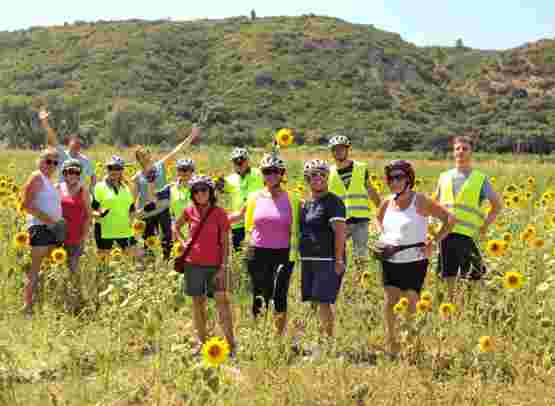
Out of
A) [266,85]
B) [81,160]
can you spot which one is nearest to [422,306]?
[81,160]

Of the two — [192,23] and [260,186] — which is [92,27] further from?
[260,186]

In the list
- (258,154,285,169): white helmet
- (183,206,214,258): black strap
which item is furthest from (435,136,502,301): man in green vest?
(183,206,214,258): black strap

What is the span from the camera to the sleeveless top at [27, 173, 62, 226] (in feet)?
20.2

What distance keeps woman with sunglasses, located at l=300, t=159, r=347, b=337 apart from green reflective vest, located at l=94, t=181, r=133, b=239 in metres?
2.43

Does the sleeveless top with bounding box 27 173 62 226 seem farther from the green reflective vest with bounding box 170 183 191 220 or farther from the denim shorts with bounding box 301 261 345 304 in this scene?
the denim shorts with bounding box 301 261 345 304

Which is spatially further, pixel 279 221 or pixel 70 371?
pixel 279 221

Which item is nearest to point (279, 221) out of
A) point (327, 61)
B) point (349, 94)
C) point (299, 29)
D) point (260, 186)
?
point (260, 186)

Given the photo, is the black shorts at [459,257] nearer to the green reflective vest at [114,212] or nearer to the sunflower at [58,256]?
the green reflective vest at [114,212]

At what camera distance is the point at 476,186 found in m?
5.99

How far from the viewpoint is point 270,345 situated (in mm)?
4785

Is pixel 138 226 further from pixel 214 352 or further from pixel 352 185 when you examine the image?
pixel 214 352

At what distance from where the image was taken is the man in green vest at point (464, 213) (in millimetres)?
5988

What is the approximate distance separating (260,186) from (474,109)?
5688 centimetres

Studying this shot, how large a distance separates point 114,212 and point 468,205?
3543 millimetres
